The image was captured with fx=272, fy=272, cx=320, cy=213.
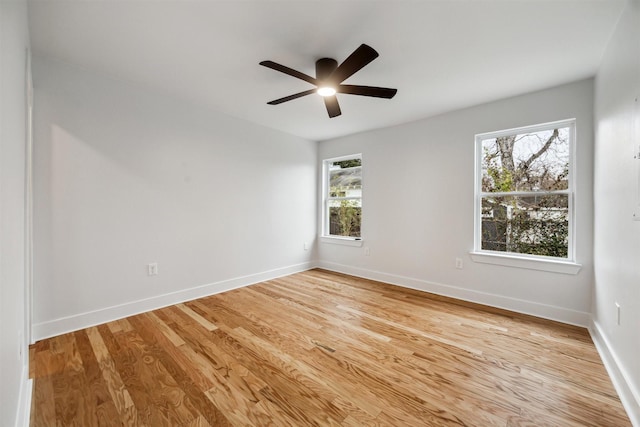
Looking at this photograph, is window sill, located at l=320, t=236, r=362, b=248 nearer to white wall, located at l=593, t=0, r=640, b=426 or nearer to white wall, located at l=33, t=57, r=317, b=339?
white wall, located at l=33, t=57, r=317, b=339

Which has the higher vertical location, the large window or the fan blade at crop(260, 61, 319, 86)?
the fan blade at crop(260, 61, 319, 86)

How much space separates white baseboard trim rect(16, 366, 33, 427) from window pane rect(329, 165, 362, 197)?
13.5 ft

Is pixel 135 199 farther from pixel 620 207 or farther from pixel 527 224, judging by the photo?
pixel 527 224

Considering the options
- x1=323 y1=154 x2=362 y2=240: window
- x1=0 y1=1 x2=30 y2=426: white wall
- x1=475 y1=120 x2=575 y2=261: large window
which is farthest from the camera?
x1=323 y1=154 x2=362 y2=240: window

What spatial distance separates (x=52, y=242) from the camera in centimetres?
241

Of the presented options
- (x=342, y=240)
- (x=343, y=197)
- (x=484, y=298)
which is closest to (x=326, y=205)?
(x=343, y=197)

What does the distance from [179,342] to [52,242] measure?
57.0 inches

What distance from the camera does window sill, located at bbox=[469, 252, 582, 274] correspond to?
8.92 ft

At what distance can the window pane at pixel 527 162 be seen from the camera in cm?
288

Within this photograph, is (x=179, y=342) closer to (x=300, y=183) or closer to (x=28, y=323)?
(x=28, y=323)

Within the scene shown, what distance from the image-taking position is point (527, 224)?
10.0 feet

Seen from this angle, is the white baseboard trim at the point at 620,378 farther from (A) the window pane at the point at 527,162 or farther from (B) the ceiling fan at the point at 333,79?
(B) the ceiling fan at the point at 333,79

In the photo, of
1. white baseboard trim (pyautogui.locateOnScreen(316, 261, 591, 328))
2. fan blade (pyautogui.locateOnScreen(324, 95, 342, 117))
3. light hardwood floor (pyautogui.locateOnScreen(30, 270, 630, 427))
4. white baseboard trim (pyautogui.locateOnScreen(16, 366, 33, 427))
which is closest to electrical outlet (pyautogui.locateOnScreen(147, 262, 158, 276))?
light hardwood floor (pyautogui.locateOnScreen(30, 270, 630, 427))

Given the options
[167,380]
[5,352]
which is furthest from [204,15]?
[167,380]
